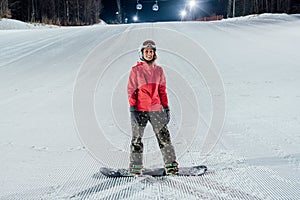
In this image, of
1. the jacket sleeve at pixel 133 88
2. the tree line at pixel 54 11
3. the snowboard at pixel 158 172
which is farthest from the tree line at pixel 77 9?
Result: the jacket sleeve at pixel 133 88

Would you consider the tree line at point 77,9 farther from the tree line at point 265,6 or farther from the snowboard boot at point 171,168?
the snowboard boot at point 171,168

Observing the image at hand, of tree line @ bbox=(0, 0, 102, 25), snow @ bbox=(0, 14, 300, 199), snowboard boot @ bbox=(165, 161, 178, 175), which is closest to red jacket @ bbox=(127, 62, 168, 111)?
snowboard boot @ bbox=(165, 161, 178, 175)

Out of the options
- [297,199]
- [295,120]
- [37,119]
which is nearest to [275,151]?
[297,199]

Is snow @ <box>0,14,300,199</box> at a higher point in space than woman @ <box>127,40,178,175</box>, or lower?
lower

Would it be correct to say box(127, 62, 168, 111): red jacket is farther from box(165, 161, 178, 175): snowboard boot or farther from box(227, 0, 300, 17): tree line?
box(227, 0, 300, 17): tree line

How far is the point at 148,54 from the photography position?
2639 millimetres

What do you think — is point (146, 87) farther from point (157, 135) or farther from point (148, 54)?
point (157, 135)

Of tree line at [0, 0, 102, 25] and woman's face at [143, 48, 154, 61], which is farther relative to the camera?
tree line at [0, 0, 102, 25]

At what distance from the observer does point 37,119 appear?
518cm

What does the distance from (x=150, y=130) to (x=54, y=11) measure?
4120cm

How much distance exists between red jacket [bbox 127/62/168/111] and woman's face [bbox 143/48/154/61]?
0.05 metres

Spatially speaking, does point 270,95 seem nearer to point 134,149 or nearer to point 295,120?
point 295,120

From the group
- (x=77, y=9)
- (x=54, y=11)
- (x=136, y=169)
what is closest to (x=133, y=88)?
(x=136, y=169)

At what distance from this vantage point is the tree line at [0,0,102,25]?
3647cm
